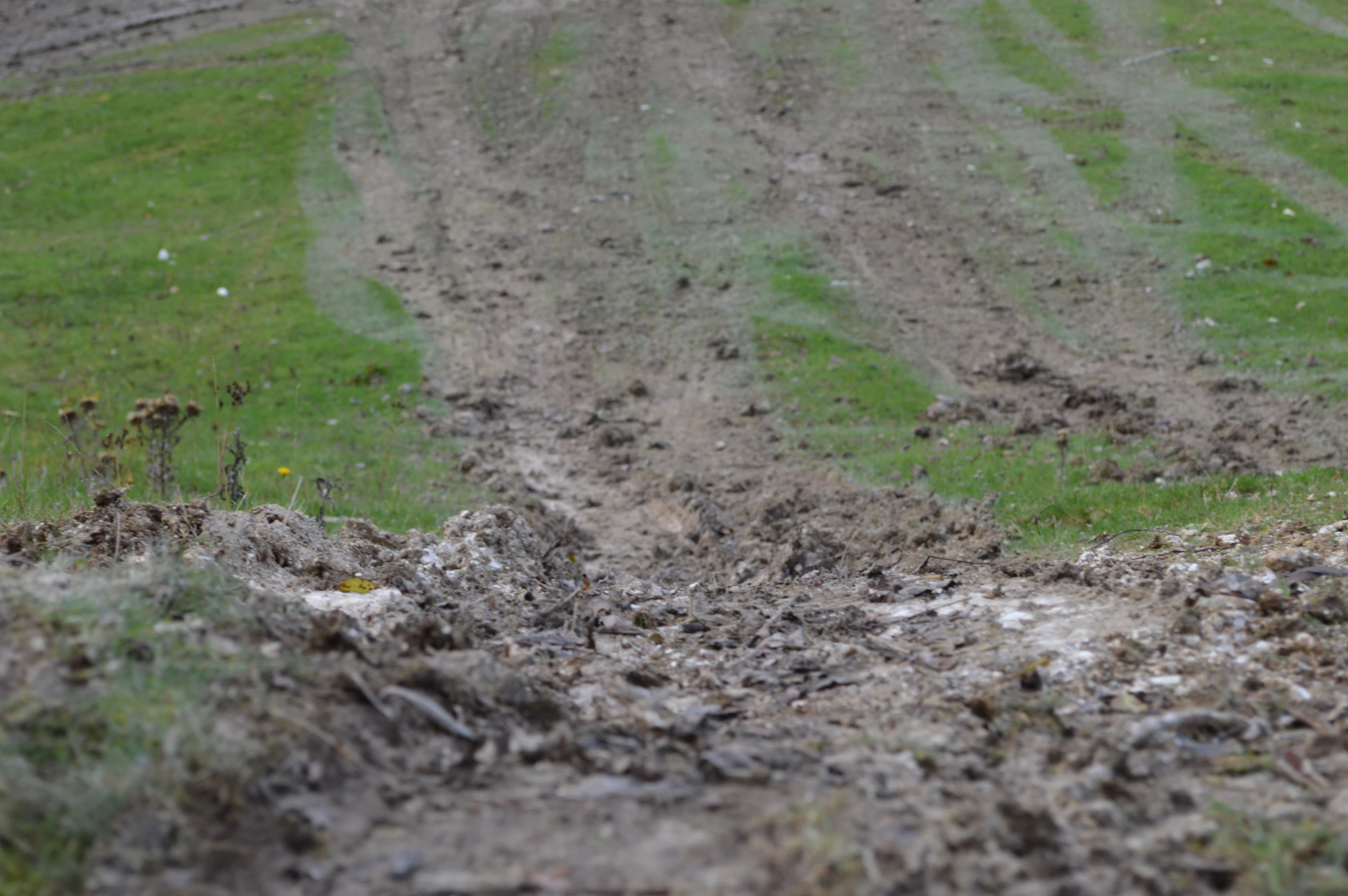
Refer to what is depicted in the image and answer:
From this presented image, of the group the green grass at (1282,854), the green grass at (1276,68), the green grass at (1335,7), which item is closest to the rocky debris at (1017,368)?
the green grass at (1276,68)

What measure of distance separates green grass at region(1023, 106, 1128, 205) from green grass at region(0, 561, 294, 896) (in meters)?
17.1

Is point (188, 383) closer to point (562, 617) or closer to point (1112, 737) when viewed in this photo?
point (562, 617)

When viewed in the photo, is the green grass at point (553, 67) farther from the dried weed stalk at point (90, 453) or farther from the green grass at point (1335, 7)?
the green grass at point (1335, 7)

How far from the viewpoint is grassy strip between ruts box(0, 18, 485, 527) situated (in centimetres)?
1120

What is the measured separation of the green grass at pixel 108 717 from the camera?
286 cm

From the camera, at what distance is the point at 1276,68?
22.2 m

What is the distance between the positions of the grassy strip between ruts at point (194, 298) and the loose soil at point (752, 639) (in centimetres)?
116

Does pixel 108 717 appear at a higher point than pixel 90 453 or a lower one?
higher

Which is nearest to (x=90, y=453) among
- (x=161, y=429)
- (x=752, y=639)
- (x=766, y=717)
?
(x=161, y=429)

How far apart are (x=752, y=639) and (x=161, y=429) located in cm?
633

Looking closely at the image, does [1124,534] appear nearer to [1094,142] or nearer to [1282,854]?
[1282,854]

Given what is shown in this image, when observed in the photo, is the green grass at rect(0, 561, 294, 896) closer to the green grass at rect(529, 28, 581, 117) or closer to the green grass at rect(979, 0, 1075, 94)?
the green grass at rect(529, 28, 581, 117)

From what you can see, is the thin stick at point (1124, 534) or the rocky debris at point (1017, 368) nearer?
the thin stick at point (1124, 534)

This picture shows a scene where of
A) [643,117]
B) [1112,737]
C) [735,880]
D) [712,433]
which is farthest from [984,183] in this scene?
[735,880]
